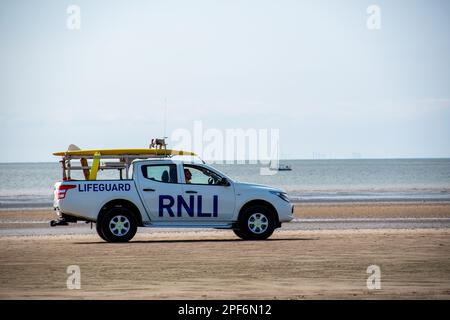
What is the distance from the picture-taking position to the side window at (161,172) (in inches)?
832

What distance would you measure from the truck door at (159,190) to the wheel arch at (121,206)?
0.24 meters

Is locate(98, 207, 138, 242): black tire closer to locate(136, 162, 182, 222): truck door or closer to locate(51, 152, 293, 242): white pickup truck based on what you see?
locate(51, 152, 293, 242): white pickup truck

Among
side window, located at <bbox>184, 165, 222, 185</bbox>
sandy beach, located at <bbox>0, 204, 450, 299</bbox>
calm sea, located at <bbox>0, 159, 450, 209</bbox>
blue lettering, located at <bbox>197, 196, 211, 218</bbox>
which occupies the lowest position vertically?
calm sea, located at <bbox>0, 159, 450, 209</bbox>

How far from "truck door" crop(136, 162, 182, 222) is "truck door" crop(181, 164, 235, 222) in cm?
24

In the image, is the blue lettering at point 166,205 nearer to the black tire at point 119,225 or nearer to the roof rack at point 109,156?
the black tire at point 119,225

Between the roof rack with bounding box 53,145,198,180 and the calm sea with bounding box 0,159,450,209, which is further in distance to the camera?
the calm sea with bounding box 0,159,450,209

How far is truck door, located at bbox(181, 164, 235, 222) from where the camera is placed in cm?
2114

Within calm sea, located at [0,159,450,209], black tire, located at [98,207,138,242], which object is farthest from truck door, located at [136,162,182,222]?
calm sea, located at [0,159,450,209]

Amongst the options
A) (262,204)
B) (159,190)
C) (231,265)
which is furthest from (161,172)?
(231,265)

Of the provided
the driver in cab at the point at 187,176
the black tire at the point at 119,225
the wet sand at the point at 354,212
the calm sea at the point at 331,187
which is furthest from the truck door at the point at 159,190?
the calm sea at the point at 331,187

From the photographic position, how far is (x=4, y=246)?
2080 cm

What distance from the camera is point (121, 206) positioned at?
21.0m
